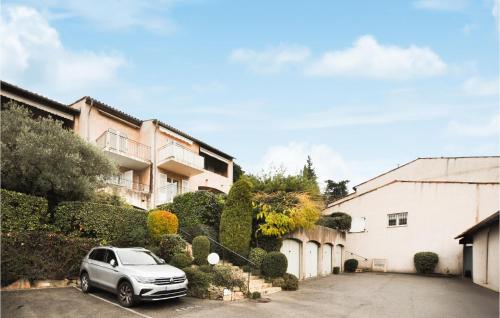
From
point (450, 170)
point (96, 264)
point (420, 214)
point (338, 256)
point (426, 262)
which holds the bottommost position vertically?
point (338, 256)

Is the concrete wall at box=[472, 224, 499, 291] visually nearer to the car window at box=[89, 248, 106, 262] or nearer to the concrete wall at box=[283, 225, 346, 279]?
the concrete wall at box=[283, 225, 346, 279]

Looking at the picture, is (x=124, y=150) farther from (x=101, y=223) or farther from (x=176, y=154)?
(x=101, y=223)

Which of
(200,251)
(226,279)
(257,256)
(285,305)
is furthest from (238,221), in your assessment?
(285,305)

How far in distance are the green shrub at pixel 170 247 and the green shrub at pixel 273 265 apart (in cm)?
371

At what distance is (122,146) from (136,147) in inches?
64.8

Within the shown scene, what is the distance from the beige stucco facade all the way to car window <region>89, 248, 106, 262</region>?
21.8 meters

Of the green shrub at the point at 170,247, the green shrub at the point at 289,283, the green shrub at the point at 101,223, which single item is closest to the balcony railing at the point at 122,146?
the green shrub at the point at 101,223

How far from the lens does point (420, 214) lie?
1075 inches

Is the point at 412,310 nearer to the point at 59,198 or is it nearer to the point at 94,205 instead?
the point at 94,205

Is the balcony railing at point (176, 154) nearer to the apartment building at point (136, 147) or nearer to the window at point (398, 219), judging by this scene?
the apartment building at point (136, 147)

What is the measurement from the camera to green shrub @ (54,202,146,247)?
14.5 m

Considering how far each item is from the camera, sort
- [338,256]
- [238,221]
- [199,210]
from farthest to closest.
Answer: [338,256] < [199,210] < [238,221]

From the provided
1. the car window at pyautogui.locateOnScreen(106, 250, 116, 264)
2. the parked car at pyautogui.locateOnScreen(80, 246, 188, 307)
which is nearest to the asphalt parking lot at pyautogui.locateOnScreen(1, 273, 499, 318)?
the parked car at pyautogui.locateOnScreen(80, 246, 188, 307)

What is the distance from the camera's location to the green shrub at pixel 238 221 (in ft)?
57.4
